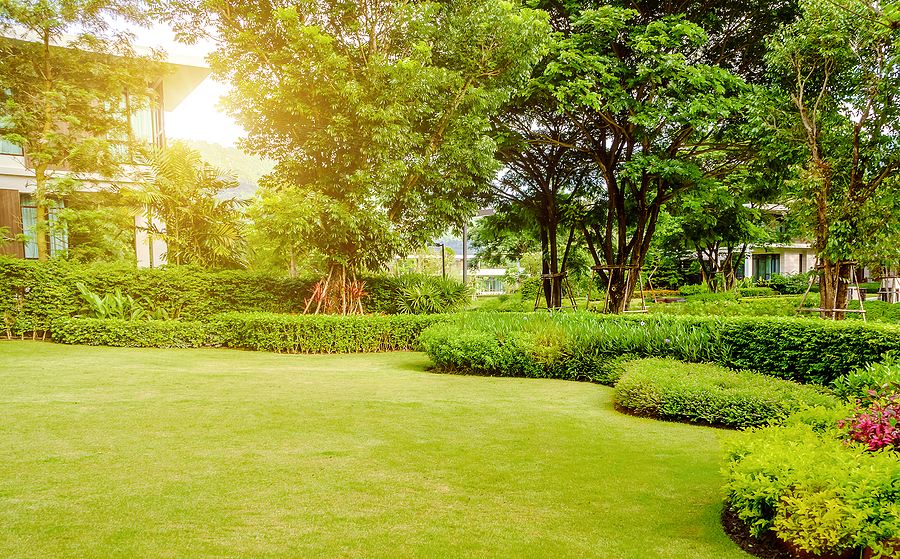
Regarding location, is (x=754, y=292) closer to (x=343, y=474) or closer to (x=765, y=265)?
(x=765, y=265)

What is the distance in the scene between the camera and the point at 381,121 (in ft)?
38.5

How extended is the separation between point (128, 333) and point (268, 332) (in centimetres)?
286

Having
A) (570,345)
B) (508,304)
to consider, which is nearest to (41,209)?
(570,345)

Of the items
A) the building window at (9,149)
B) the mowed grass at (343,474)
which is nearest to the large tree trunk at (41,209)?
the building window at (9,149)

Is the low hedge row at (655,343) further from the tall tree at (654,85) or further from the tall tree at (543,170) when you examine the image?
the tall tree at (543,170)

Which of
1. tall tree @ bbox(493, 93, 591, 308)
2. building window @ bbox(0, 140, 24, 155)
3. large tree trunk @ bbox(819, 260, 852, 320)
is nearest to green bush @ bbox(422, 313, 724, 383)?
large tree trunk @ bbox(819, 260, 852, 320)

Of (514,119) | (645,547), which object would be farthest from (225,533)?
(514,119)

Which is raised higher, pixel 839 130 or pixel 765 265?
pixel 839 130

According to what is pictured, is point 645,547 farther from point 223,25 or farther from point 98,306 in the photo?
point 223,25

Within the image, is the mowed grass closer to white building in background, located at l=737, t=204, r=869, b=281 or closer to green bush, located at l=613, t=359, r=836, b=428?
green bush, located at l=613, t=359, r=836, b=428

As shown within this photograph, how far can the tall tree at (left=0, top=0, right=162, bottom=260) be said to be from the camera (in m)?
13.5

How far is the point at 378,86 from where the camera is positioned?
1162 centimetres

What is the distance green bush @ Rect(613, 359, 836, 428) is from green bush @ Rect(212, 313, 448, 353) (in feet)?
18.6

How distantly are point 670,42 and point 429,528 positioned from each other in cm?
1233
